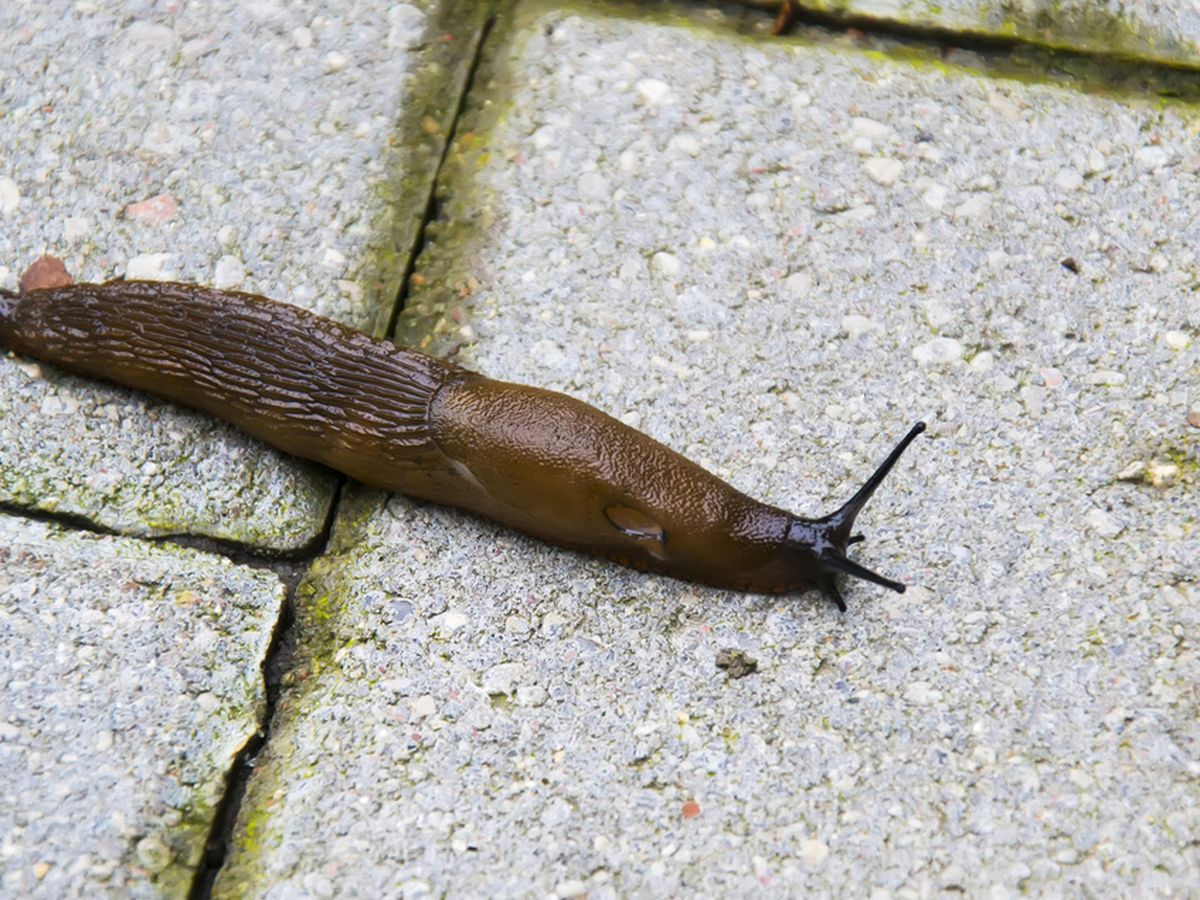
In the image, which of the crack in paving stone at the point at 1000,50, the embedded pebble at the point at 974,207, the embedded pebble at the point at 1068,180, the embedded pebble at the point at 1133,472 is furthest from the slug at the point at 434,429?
the crack in paving stone at the point at 1000,50

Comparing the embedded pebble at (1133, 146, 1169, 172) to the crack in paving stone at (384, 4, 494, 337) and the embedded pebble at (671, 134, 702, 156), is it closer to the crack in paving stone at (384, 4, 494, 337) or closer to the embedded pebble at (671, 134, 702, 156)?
the embedded pebble at (671, 134, 702, 156)

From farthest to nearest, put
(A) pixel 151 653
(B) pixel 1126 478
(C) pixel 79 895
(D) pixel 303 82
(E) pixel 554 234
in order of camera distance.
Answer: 1. (D) pixel 303 82
2. (E) pixel 554 234
3. (B) pixel 1126 478
4. (A) pixel 151 653
5. (C) pixel 79 895

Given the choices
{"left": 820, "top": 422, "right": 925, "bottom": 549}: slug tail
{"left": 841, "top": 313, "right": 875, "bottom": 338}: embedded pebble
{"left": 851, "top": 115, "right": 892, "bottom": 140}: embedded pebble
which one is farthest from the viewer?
{"left": 851, "top": 115, "right": 892, "bottom": 140}: embedded pebble

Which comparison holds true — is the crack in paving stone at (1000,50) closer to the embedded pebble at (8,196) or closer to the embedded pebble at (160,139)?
the embedded pebble at (160,139)

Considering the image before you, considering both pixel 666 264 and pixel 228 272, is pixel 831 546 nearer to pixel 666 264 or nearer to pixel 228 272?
pixel 666 264

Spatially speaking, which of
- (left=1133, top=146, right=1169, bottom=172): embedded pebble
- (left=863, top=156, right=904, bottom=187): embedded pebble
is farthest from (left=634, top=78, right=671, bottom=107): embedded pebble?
(left=1133, top=146, right=1169, bottom=172): embedded pebble

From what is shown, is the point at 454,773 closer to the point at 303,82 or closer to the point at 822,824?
the point at 822,824

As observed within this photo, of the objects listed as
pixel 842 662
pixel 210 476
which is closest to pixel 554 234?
pixel 210 476
